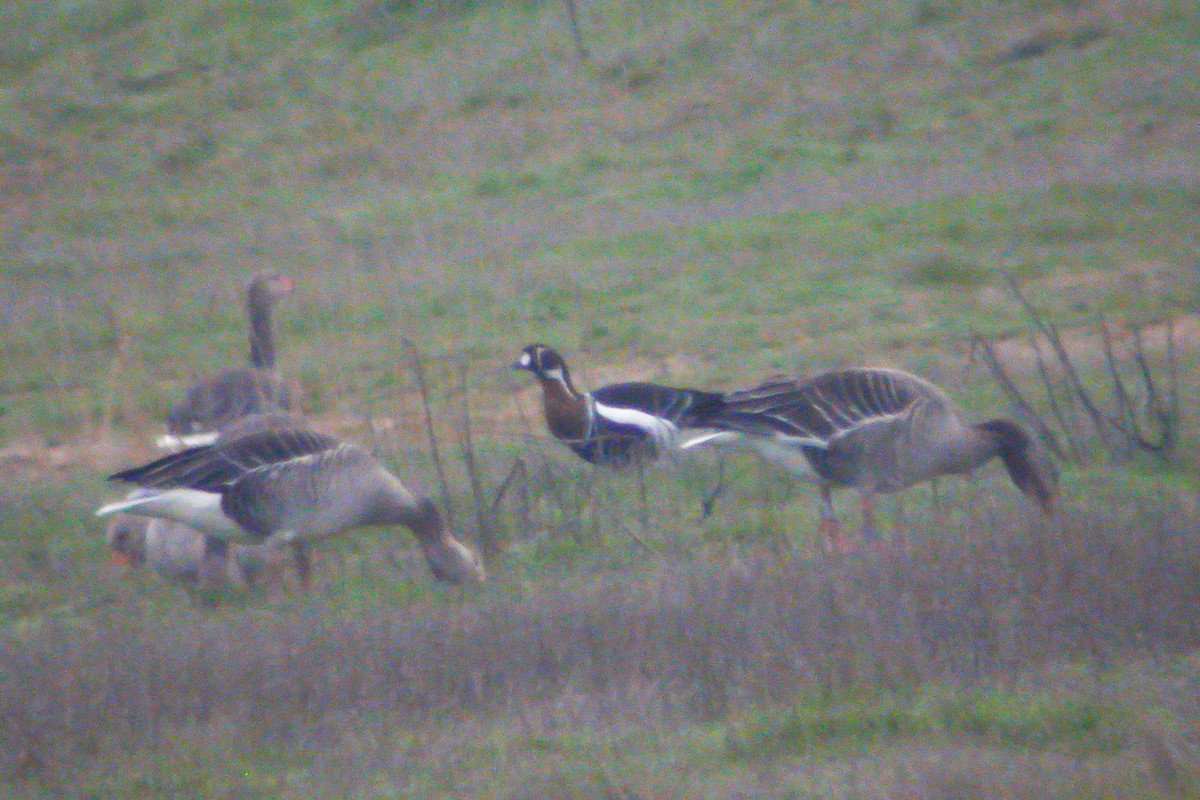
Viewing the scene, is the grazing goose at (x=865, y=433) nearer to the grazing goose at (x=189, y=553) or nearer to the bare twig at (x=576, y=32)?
the grazing goose at (x=189, y=553)

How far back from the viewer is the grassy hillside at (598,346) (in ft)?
17.3

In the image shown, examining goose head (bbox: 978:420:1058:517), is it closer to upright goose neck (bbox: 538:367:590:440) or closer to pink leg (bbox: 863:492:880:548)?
pink leg (bbox: 863:492:880:548)

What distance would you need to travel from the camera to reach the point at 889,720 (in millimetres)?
5117

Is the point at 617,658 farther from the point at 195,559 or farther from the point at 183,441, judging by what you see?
the point at 183,441

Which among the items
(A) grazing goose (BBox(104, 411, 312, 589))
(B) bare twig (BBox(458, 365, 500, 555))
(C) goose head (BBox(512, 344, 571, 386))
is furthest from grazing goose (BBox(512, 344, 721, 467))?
(A) grazing goose (BBox(104, 411, 312, 589))

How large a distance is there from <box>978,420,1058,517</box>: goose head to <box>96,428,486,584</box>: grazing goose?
2.58 meters

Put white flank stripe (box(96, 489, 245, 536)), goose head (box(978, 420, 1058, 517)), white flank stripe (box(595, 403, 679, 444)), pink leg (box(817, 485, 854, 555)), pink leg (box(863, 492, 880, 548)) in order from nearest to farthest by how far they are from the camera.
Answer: pink leg (box(863, 492, 880, 548)), pink leg (box(817, 485, 854, 555)), white flank stripe (box(96, 489, 245, 536)), goose head (box(978, 420, 1058, 517)), white flank stripe (box(595, 403, 679, 444))

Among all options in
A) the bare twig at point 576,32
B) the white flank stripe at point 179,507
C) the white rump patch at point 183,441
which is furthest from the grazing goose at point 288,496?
the bare twig at point 576,32

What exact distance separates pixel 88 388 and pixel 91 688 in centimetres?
804

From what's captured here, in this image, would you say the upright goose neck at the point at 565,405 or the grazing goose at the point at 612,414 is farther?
the upright goose neck at the point at 565,405

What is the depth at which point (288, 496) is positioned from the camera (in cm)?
795

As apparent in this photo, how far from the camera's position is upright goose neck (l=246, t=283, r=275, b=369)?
11766mm

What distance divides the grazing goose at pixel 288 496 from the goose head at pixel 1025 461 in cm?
258

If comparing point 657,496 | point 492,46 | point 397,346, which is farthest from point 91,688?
point 492,46
